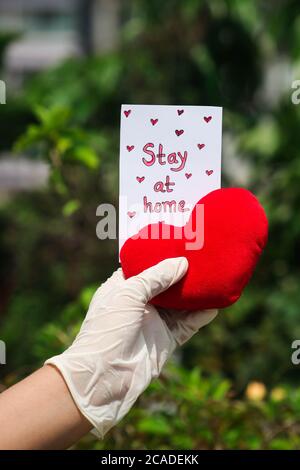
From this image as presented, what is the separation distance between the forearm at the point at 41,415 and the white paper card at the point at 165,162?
0.86 feet

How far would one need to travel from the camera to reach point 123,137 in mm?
1167

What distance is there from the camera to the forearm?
958mm

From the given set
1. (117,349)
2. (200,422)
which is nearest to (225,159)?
(200,422)

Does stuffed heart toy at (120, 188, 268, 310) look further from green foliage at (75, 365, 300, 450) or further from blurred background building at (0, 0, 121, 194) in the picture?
blurred background building at (0, 0, 121, 194)

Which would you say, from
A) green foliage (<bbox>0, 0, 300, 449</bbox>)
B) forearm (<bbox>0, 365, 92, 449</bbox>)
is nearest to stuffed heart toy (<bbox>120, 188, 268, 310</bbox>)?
forearm (<bbox>0, 365, 92, 449</bbox>)

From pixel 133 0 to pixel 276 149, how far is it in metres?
1.34

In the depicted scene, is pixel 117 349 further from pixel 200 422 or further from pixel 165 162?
pixel 200 422

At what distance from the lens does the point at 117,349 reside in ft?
3.39

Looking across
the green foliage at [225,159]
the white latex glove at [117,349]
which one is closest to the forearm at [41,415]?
the white latex glove at [117,349]

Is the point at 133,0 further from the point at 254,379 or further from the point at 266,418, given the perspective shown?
the point at 266,418

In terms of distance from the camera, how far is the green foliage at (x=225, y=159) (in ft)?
11.0

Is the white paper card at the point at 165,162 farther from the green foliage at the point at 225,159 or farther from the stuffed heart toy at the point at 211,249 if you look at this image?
the green foliage at the point at 225,159

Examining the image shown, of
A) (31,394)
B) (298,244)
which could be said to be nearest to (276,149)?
(298,244)

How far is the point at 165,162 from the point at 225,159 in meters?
3.09
